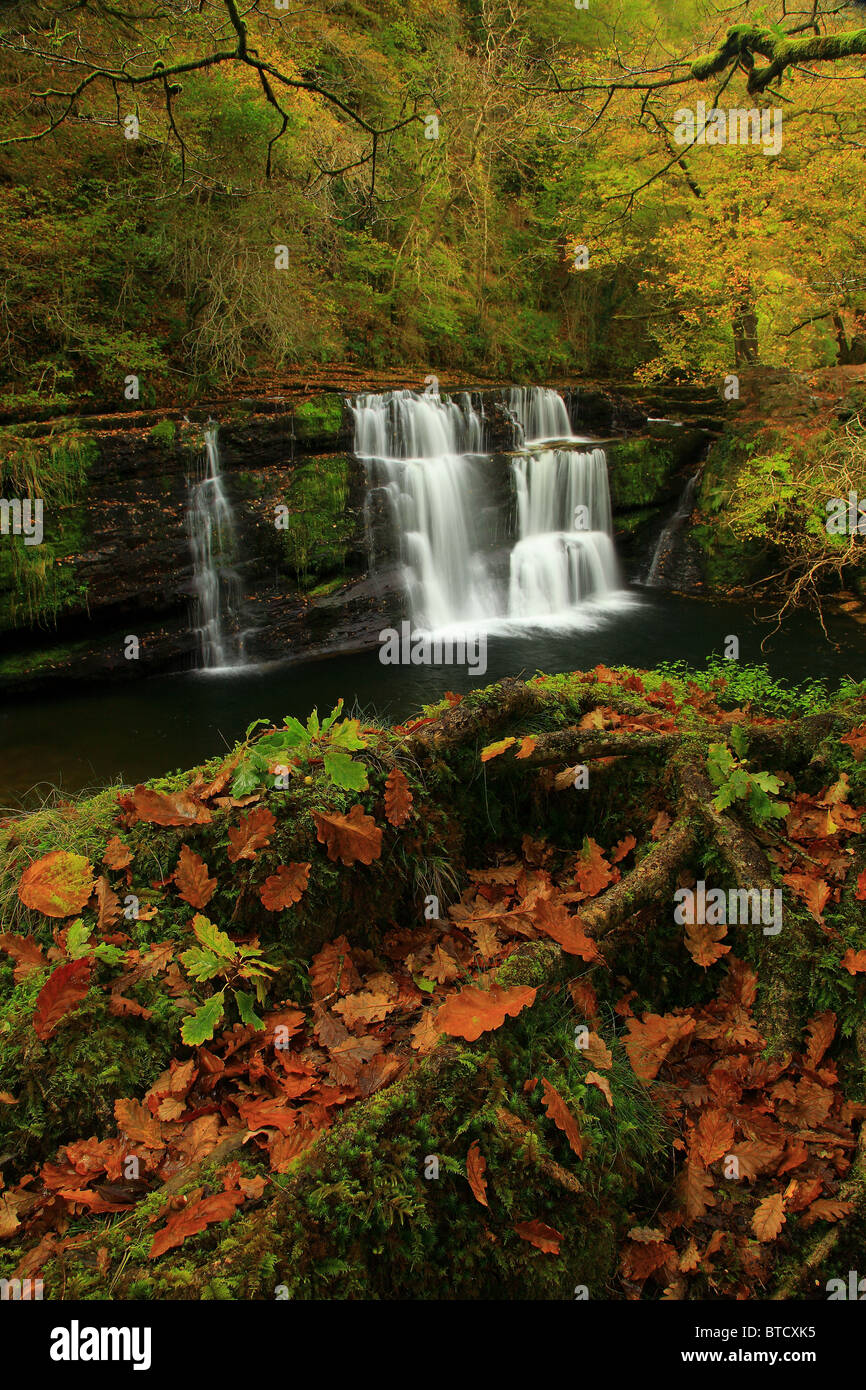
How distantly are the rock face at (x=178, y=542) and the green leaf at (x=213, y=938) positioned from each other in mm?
9047

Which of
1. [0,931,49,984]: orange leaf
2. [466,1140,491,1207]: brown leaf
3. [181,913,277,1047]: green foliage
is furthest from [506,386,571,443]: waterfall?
[466,1140,491,1207]: brown leaf

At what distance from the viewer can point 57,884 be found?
2.25 meters

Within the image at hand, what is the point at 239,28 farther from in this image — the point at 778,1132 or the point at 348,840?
the point at 778,1132

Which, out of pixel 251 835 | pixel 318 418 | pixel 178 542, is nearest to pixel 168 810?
pixel 251 835

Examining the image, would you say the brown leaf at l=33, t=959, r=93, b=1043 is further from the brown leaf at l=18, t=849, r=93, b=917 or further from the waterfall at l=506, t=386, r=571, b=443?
the waterfall at l=506, t=386, r=571, b=443

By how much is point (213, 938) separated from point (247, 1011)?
0.75 feet

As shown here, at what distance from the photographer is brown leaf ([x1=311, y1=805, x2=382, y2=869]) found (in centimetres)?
239

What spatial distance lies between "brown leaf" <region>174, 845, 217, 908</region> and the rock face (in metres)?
8.79

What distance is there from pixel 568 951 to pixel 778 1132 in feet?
2.43

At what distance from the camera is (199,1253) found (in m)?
1.52

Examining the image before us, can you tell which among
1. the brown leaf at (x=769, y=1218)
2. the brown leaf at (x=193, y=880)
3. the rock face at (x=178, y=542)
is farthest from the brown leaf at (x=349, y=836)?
the rock face at (x=178, y=542)

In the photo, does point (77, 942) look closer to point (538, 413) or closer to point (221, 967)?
point (221, 967)
